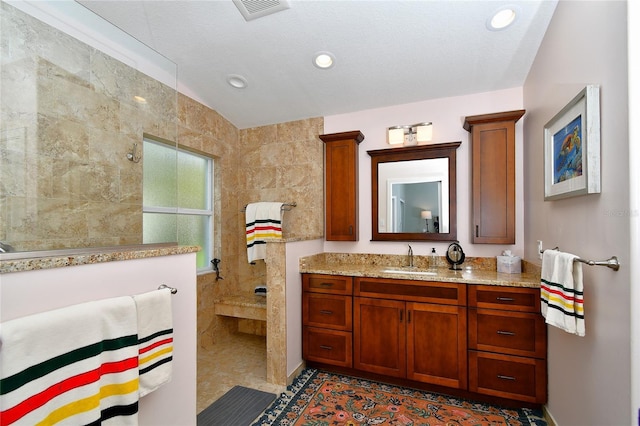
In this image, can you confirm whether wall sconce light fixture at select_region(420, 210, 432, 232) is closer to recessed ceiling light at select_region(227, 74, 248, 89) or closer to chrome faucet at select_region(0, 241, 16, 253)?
recessed ceiling light at select_region(227, 74, 248, 89)

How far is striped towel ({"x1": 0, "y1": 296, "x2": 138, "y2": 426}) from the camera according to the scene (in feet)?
2.54

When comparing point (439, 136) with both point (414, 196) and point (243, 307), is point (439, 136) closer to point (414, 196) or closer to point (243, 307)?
point (414, 196)

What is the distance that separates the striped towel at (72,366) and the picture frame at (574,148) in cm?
207

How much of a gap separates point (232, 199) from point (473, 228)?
2615mm

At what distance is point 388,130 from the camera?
2826 millimetres

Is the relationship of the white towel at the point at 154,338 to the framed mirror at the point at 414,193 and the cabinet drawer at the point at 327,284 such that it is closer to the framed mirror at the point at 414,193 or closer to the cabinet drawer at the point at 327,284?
the cabinet drawer at the point at 327,284

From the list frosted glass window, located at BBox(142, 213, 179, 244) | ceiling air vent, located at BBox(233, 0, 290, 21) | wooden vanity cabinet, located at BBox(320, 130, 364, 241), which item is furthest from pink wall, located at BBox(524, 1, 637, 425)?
frosted glass window, located at BBox(142, 213, 179, 244)

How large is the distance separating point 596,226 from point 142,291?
6.79 ft

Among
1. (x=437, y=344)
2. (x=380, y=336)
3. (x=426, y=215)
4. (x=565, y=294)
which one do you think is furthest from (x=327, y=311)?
(x=565, y=294)

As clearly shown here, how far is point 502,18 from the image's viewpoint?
6.07 ft

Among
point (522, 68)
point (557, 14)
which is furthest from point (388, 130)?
point (557, 14)

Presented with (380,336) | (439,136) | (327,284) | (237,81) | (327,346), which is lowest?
(327,346)

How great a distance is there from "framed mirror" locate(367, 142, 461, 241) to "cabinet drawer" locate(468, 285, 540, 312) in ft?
2.14

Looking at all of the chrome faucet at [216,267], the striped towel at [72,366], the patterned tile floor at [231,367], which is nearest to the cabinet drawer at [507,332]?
the patterned tile floor at [231,367]
